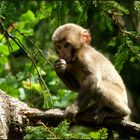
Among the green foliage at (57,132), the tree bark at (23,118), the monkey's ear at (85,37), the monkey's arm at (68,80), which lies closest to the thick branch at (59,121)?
the tree bark at (23,118)

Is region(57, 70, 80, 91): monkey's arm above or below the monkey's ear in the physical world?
below

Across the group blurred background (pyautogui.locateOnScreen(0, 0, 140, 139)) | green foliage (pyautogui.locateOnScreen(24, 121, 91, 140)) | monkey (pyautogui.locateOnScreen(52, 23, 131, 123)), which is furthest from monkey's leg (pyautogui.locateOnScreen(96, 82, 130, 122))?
green foliage (pyautogui.locateOnScreen(24, 121, 91, 140))

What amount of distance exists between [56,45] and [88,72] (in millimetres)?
680

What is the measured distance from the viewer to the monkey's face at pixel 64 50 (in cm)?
611

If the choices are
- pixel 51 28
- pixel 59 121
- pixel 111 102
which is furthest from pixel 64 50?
pixel 59 121

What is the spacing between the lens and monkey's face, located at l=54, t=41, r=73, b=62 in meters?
6.11

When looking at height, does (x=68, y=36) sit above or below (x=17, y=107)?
above

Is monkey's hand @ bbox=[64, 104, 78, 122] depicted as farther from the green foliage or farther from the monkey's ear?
the monkey's ear

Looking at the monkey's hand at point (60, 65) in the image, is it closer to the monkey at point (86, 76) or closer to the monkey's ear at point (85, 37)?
the monkey at point (86, 76)

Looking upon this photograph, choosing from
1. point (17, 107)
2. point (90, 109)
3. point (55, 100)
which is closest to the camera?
point (17, 107)

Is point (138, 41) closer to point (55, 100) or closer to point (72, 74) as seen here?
point (72, 74)

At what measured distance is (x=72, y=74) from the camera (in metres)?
6.10

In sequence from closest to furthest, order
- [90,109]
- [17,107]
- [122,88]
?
[17,107] < [90,109] < [122,88]

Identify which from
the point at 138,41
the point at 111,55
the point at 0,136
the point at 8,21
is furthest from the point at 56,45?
the point at 111,55
